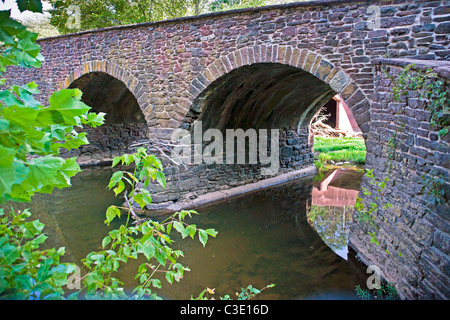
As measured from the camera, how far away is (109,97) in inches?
490

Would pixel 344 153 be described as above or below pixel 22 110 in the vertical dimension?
below

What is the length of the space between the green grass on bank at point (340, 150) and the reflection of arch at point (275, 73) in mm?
5473

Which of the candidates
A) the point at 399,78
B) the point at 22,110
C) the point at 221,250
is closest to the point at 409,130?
the point at 399,78

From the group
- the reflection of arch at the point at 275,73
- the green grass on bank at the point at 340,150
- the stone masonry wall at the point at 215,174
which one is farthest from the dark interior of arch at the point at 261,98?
the green grass on bank at the point at 340,150

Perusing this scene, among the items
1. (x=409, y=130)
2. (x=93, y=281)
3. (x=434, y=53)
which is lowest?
(x=93, y=281)

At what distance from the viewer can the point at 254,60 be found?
21.1 feet

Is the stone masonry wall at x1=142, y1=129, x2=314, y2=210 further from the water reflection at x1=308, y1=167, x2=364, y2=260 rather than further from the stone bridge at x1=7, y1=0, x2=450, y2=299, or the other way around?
the water reflection at x1=308, y1=167, x2=364, y2=260

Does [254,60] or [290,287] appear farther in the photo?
[254,60]

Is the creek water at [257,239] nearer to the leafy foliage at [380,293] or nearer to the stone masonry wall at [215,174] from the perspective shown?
the leafy foliage at [380,293]

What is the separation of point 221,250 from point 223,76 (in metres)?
3.47

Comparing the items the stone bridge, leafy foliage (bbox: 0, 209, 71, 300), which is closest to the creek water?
the stone bridge

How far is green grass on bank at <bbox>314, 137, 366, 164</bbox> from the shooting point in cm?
1438
